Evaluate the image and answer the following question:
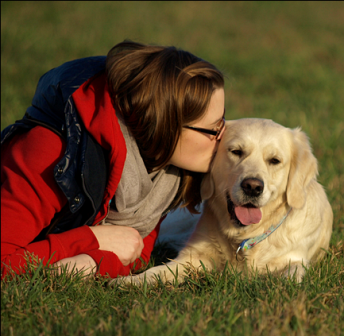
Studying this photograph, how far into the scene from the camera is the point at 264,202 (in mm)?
2539

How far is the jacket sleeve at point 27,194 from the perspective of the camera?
207 centimetres

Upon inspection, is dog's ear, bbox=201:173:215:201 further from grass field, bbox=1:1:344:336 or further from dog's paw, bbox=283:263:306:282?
dog's paw, bbox=283:263:306:282

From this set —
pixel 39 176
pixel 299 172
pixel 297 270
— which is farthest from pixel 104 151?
pixel 297 270

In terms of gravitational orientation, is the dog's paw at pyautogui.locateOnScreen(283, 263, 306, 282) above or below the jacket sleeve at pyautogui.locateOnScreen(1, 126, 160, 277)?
below

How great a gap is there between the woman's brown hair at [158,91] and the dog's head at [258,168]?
326 millimetres

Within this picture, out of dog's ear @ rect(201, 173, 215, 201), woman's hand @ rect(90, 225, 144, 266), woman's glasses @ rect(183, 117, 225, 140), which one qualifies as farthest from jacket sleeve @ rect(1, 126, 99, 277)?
dog's ear @ rect(201, 173, 215, 201)

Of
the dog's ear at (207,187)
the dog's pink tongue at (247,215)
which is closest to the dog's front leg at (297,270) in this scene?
the dog's pink tongue at (247,215)

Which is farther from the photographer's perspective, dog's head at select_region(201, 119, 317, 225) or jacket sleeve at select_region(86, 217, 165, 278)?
dog's head at select_region(201, 119, 317, 225)

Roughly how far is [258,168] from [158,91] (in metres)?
0.75

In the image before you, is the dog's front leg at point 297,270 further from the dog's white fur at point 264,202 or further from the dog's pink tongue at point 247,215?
the dog's pink tongue at point 247,215

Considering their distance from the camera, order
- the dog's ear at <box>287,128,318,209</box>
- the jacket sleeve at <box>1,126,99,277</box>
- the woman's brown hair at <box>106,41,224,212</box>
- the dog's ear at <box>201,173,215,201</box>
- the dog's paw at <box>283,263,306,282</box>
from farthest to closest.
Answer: the dog's ear at <box>201,173,215,201</box> < the dog's ear at <box>287,128,318,209</box> < the dog's paw at <box>283,263,306,282</box> < the woman's brown hair at <box>106,41,224,212</box> < the jacket sleeve at <box>1,126,99,277</box>

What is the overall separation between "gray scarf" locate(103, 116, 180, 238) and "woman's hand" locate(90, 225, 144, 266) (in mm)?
68

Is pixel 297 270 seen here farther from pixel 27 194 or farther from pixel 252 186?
pixel 27 194

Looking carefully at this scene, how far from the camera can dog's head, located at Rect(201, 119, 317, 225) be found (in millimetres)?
2523
